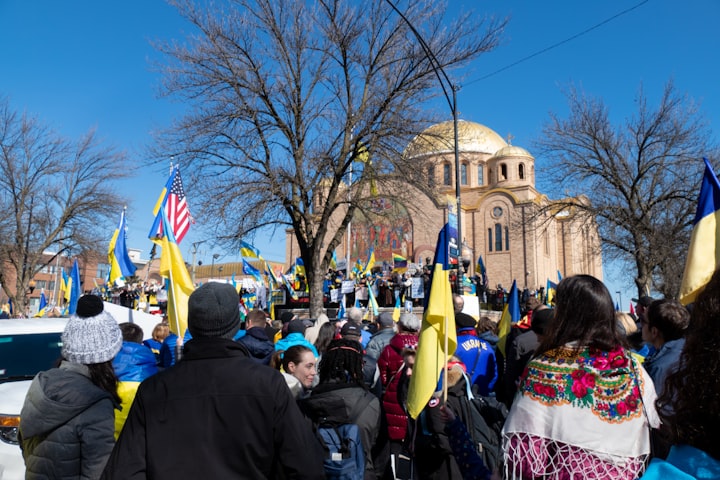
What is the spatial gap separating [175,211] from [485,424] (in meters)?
6.51

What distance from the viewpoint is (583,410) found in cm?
244

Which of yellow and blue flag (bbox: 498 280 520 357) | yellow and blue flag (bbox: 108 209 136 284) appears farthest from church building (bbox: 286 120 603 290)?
yellow and blue flag (bbox: 498 280 520 357)

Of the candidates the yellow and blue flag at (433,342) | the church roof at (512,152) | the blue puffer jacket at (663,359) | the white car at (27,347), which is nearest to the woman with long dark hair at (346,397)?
the yellow and blue flag at (433,342)

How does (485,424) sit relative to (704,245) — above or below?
below

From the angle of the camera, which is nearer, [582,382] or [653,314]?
[582,382]

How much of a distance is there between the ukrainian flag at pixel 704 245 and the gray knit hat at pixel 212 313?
3.43 meters

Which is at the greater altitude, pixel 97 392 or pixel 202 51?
pixel 202 51

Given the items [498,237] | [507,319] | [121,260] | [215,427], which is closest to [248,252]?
[121,260]

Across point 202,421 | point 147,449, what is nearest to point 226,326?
point 202,421

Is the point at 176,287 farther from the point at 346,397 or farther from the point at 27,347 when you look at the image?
the point at 346,397

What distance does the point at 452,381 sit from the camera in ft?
13.5

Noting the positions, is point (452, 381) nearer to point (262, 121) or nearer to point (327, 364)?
point (327, 364)

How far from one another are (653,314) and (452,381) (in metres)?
1.47

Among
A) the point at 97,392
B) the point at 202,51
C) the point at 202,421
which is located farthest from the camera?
the point at 202,51
